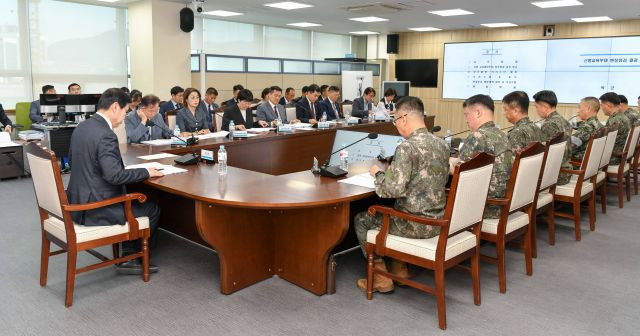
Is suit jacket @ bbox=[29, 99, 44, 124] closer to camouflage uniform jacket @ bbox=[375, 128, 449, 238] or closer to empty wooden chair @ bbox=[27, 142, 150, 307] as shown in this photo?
empty wooden chair @ bbox=[27, 142, 150, 307]

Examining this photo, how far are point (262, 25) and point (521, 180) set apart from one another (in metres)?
9.48

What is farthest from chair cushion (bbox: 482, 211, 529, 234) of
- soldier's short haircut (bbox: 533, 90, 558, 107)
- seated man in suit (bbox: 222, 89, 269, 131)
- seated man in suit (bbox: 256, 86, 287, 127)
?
seated man in suit (bbox: 256, 86, 287, 127)

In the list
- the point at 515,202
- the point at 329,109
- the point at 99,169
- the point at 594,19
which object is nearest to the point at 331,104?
the point at 329,109

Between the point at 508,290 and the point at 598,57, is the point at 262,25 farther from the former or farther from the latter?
the point at 508,290

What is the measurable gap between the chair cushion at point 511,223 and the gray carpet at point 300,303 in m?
0.37

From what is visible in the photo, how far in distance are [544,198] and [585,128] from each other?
1.67 m

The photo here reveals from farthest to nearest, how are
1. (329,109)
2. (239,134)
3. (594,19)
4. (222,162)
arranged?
(594,19), (329,109), (239,134), (222,162)

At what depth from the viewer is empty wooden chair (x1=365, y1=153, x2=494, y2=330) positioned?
2.57 meters

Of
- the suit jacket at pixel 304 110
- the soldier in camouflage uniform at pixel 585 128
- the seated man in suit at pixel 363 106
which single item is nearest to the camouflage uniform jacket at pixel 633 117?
the soldier in camouflage uniform at pixel 585 128

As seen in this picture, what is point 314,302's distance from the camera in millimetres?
2953

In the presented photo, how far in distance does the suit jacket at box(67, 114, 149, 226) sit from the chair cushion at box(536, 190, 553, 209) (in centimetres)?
286

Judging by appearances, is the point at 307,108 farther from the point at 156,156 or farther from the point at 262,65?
the point at 156,156

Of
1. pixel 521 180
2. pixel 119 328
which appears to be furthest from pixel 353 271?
pixel 119 328

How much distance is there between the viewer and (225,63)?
9125mm
